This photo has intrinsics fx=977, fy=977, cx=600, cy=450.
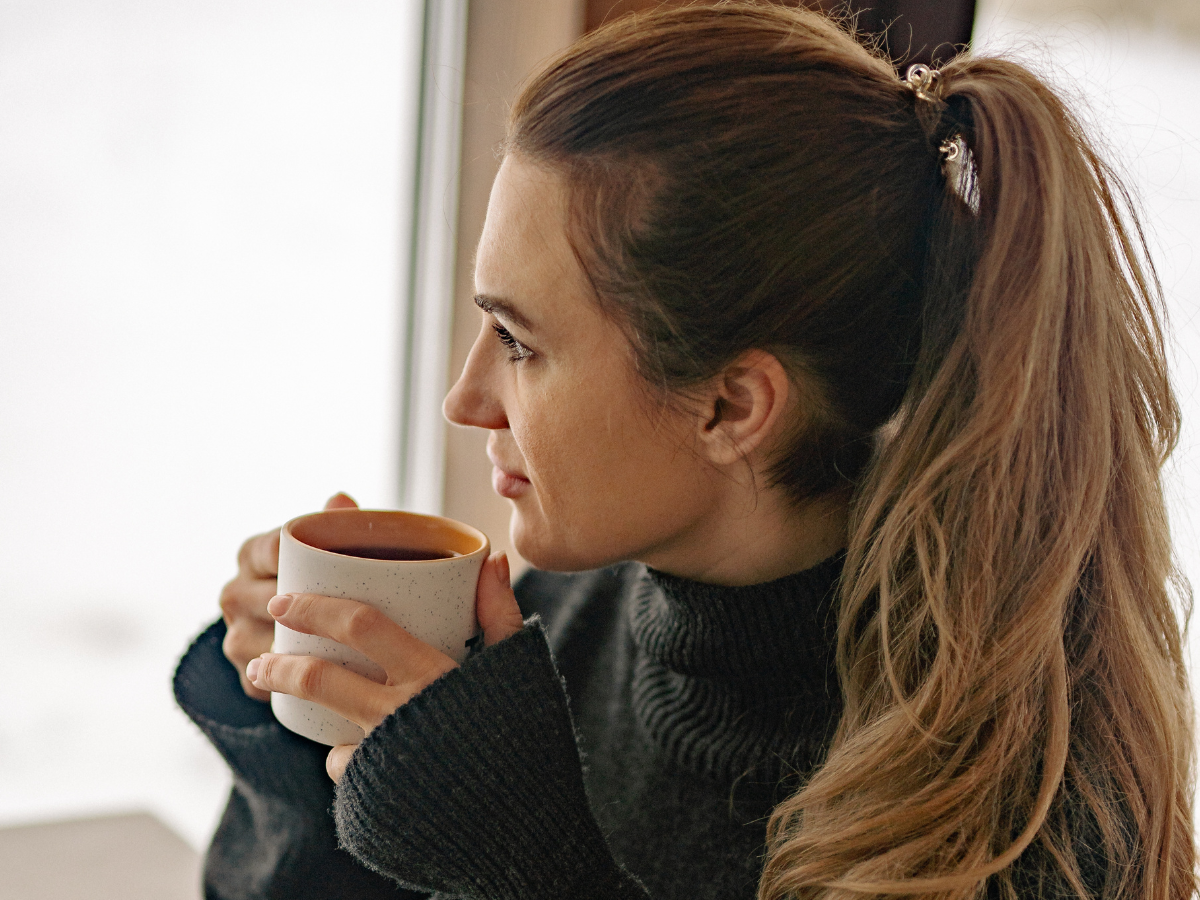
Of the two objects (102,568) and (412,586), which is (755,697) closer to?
(412,586)

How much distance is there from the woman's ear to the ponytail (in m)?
0.10

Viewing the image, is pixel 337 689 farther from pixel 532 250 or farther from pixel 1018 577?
pixel 1018 577

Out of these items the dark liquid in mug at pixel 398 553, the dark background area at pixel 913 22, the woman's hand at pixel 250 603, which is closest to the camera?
the dark liquid in mug at pixel 398 553

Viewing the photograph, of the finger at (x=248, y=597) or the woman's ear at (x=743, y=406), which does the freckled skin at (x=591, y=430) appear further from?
the finger at (x=248, y=597)

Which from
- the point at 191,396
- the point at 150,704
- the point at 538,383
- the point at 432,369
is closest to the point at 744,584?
the point at 538,383

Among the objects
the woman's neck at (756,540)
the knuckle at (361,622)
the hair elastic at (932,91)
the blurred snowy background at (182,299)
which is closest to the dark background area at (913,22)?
the blurred snowy background at (182,299)

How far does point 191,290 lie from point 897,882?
963 millimetres

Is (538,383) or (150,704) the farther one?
(150,704)

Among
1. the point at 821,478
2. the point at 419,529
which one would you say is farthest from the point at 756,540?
the point at 419,529

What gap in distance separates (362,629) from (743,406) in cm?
35

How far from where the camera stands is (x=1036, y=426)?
0.70 m

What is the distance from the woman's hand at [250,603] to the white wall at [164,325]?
381 millimetres

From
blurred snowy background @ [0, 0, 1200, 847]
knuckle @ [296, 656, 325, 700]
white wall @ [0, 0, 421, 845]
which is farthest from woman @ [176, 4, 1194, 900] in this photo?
white wall @ [0, 0, 421, 845]

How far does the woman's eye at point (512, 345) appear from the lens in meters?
0.78
